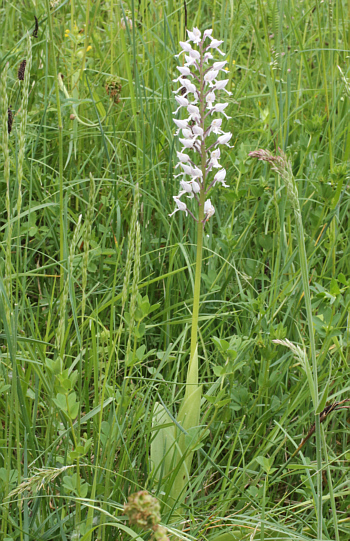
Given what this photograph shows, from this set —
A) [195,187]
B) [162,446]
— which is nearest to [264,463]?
[162,446]

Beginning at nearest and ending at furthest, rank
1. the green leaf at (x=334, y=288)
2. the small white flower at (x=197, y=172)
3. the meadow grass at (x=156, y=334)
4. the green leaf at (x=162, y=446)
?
the meadow grass at (x=156, y=334), the green leaf at (x=162, y=446), the small white flower at (x=197, y=172), the green leaf at (x=334, y=288)

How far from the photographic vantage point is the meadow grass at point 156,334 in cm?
114

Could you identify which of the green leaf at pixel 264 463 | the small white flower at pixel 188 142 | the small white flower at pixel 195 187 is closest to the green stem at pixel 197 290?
the small white flower at pixel 195 187

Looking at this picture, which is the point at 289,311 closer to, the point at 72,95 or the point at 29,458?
the point at 29,458

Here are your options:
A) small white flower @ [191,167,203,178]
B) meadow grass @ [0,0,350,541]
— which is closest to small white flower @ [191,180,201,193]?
small white flower @ [191,167,203,178]

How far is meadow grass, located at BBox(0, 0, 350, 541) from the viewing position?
1.14m

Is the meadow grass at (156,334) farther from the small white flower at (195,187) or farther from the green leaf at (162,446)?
the small white flower at (195,187)

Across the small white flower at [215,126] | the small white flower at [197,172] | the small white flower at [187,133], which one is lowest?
the small white flower at [197,172]

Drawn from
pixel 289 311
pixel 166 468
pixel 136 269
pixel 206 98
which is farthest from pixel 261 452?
pixel 206 98

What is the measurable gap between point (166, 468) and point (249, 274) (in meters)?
0.94

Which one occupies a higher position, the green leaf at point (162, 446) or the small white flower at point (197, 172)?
the small white flower at point (197, 172)

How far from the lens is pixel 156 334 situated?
180 cm

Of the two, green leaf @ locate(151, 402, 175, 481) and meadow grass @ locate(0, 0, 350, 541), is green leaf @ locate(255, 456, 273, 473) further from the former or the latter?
green leaf @ locate(151, 402, 175, 481)

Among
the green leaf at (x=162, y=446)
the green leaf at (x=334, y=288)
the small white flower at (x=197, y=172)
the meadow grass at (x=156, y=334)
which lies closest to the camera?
the meadow grass at (x=156, y=334)
